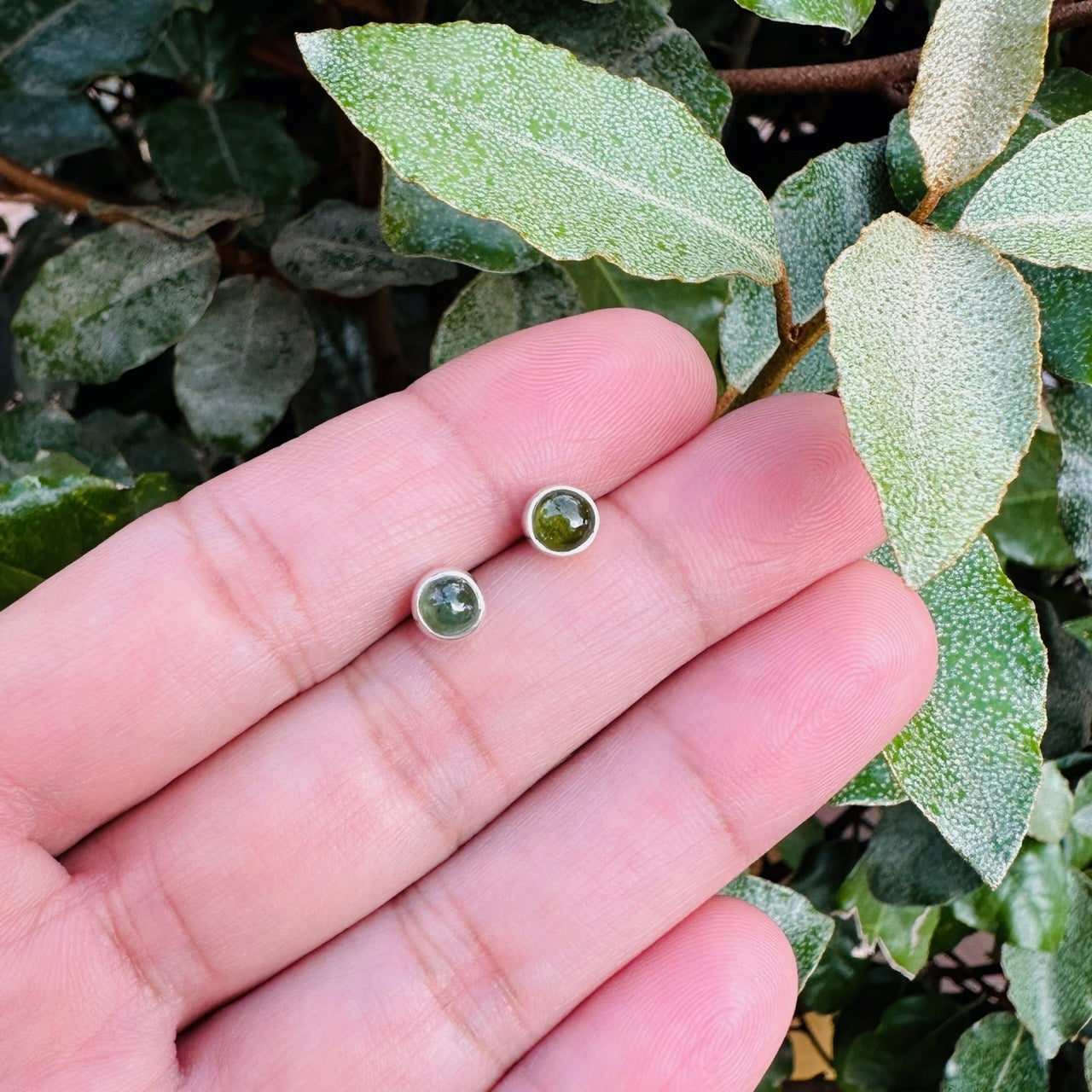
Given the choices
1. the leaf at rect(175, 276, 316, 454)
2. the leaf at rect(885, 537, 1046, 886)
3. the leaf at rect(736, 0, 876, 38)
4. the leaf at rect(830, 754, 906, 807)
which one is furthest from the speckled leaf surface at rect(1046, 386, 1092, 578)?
the leaf at rect(175, 276, 316, 454)

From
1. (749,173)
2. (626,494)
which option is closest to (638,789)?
(626,494)

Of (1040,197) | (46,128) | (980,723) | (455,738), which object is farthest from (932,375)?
(46,128)

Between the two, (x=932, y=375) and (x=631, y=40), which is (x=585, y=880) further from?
(x=631, y=40)

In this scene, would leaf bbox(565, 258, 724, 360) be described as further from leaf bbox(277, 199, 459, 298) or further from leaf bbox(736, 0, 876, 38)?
leaf bbox(736, 0, 876, 38)

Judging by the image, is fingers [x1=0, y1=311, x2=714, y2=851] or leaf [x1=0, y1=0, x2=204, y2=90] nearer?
fingers [x1=0, y1=311, x2=714, y2=851]

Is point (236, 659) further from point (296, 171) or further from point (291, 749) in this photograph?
point (296, 171)

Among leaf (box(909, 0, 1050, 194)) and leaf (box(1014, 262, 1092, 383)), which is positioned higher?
leaf (box(909, 0, 1050, 194))

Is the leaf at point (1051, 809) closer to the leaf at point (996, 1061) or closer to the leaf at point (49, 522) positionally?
the leaf at point (996, 1061)
